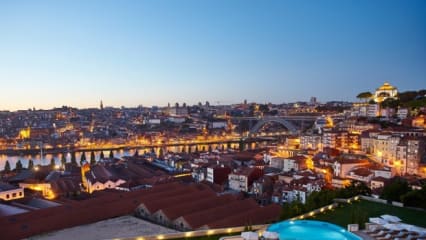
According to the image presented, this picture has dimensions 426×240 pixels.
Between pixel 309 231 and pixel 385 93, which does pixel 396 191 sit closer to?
pixel 309 231

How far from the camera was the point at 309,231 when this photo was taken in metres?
3.52

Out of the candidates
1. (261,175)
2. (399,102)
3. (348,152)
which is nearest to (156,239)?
(261,175)

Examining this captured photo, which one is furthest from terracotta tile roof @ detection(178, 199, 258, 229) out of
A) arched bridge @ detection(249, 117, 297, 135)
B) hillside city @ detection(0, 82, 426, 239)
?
arched bridge @ detection(249, 117, 297, 135)

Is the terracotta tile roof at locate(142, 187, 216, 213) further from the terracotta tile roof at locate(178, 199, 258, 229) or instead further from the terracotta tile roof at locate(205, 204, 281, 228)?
the terracotta tile roof at locate(205, 204, 281, 228)

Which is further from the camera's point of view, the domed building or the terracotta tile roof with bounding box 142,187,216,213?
the domed building

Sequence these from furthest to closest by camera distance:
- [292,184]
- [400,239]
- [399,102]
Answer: [399,102] < [292,184] < [400,239]

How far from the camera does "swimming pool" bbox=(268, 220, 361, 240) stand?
3.34m

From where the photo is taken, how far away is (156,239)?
12.0ft

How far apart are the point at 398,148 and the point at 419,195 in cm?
613

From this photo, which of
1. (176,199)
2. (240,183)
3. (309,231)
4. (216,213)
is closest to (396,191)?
(309,231)

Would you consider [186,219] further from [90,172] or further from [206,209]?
[90,172]

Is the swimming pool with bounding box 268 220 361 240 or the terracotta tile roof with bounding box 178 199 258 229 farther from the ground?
the swimming pool with bounding box 268 220 361 240

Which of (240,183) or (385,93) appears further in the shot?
(385,93)

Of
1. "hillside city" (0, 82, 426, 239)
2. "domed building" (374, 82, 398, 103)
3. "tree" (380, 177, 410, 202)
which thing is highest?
"domed building" (374, 82, 398, 103)
